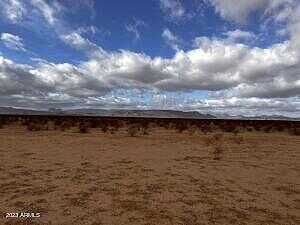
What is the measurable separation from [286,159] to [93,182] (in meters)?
9.14

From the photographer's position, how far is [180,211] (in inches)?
304

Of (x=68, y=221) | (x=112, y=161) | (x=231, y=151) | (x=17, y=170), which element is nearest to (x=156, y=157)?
(x=112, y=161)

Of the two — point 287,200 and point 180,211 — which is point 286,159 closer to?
point 287,200

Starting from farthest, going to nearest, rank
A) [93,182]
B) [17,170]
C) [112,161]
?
[112,161], [17,170], [93,182]

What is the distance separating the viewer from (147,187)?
9766 mm

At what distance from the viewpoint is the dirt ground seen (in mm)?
7421

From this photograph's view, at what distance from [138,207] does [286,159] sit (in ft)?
32.3

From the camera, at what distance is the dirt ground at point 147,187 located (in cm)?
742

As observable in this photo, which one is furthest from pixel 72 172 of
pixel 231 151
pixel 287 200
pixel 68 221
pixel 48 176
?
pixel 231 151

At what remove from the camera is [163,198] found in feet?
28.5

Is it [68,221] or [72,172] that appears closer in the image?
[68,221]

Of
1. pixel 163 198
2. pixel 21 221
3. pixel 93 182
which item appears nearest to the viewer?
pixel 21 221

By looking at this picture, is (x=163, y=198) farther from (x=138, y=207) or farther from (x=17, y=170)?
(x=17, y=170)

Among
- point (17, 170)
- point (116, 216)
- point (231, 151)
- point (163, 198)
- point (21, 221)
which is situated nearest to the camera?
point (21, 221)
